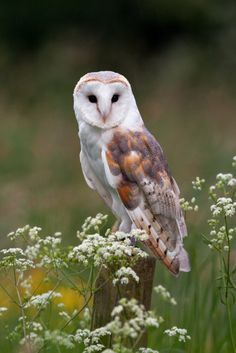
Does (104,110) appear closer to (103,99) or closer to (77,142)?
(103,99)

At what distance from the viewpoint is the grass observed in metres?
4.06

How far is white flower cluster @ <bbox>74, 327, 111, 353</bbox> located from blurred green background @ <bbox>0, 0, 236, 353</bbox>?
5.59 metres

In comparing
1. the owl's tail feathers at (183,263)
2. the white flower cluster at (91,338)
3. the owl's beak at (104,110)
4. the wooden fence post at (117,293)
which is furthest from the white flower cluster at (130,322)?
the owl's beak at (104,110)

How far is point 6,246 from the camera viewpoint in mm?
6086

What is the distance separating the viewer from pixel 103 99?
11.7ft

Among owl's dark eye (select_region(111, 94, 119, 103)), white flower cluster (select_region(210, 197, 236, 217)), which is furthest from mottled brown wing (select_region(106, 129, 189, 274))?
white flower cluster (select_region(210, 197, 236, 217))

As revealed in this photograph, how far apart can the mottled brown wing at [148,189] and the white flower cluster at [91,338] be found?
1.36 feet

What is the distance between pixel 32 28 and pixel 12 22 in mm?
309

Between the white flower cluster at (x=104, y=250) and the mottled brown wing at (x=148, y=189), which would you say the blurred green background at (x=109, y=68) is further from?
the white flower cluster at (x=104, y=250)

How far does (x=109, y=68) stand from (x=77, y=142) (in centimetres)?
332

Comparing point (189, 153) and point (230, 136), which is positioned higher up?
point (230, 136)

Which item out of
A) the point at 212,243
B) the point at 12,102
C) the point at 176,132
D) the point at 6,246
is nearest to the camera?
the point at 212,243

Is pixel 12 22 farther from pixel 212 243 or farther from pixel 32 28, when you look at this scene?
pixel 212 243

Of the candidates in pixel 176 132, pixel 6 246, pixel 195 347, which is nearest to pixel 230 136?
pixel 176 132
